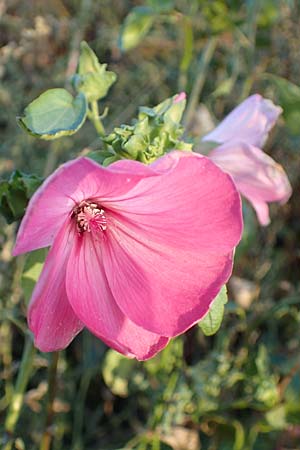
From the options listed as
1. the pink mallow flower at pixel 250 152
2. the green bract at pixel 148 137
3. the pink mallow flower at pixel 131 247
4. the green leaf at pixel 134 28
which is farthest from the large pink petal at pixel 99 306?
the green leaf at pixel 134 28

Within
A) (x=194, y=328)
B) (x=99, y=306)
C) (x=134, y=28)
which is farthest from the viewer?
(x=194, y=328)

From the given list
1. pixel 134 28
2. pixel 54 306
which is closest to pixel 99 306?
pixel 54 306

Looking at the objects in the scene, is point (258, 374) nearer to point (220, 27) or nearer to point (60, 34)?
point (220, 27)

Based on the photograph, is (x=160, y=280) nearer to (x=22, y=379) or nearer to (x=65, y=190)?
(x=65, y=190)

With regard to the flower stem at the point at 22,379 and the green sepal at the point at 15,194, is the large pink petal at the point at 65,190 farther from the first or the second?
the flower stem at the point at 22,379

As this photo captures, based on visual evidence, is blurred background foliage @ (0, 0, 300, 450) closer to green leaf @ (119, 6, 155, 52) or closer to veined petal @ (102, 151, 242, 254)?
green leaf @ (119, 6, 155, 52)

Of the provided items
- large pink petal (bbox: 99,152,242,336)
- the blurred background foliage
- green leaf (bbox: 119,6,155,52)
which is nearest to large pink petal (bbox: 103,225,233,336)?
large pink petal (bbox: 99,152,242,336)
